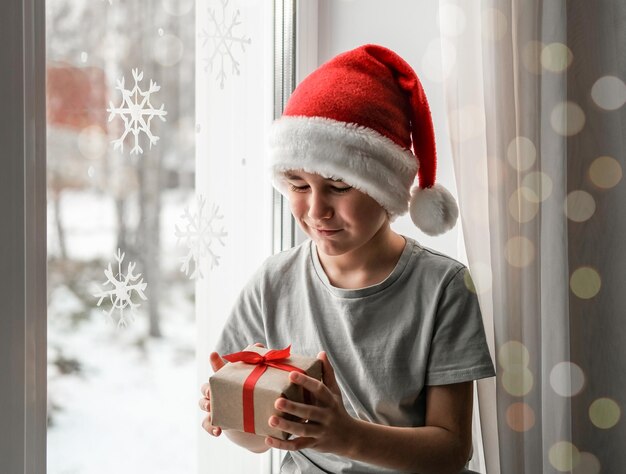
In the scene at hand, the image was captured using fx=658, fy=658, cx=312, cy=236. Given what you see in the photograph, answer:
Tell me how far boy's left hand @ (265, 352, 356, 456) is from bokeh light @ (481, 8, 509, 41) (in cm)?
73

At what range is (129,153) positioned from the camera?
1.18 metres

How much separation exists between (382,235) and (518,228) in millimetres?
292

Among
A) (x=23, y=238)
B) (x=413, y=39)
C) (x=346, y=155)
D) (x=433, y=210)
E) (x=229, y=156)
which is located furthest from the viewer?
(x=413, y=39)

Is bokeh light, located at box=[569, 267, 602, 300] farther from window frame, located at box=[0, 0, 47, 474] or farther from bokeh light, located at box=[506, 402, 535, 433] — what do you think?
window frame, located at box=[0, 0, 47, 474]

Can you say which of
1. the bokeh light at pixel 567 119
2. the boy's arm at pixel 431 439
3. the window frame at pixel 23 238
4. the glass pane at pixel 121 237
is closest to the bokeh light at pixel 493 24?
the bokeh light at pixel 567 119

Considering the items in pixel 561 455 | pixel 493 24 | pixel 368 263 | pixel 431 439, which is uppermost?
pixel 493 24

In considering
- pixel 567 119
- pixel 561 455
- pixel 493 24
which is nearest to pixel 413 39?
pixel 493 24

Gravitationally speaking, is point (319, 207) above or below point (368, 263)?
above

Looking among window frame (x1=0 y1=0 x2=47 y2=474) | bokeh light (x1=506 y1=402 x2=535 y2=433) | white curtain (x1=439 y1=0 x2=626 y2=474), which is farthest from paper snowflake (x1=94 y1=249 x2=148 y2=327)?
bokeh light (x1=506 y1=402 x2=535 y2=433)

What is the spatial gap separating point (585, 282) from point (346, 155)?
0.62 meters

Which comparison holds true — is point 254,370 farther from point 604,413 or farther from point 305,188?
point 604,413

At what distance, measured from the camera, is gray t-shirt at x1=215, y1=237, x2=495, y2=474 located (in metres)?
1.21

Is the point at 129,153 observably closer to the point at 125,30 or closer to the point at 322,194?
the point at 125,30

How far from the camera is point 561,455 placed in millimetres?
1323
